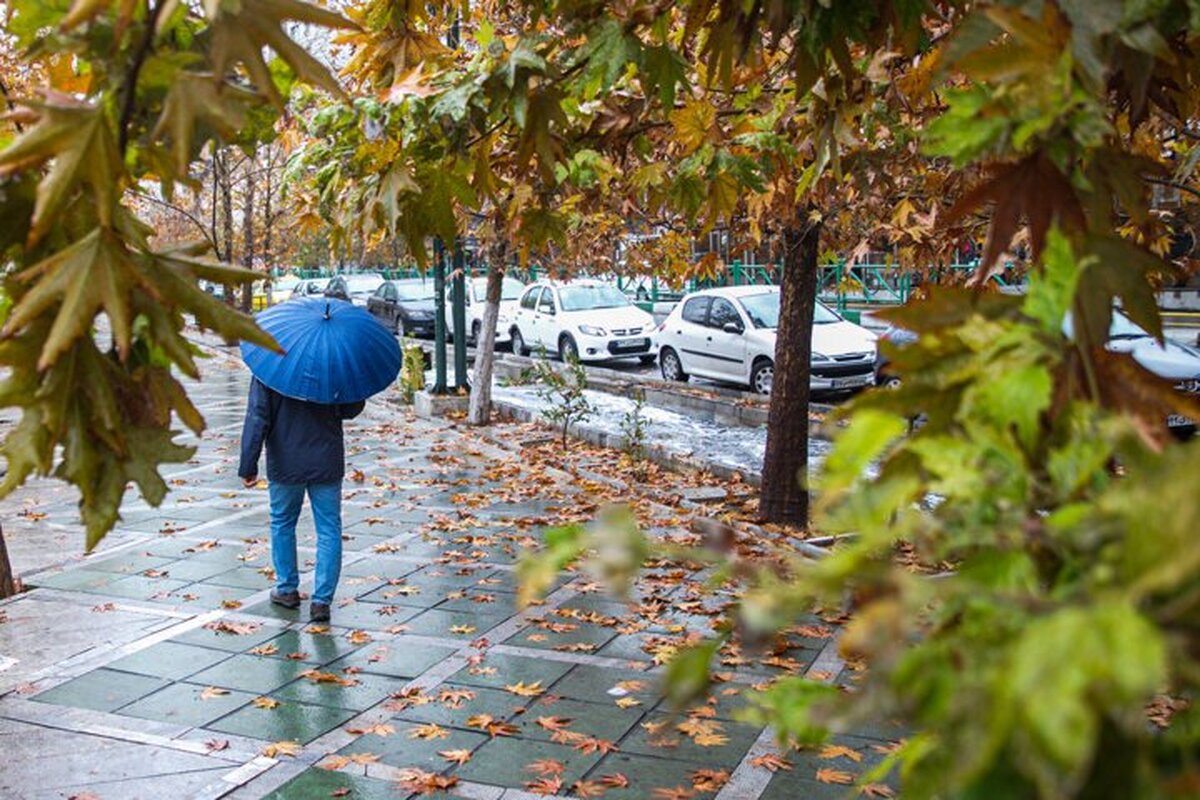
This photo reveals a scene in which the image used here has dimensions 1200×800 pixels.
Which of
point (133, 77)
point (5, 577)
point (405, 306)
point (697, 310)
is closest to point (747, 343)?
point (697, 310)

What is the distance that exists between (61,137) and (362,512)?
828 centimetres

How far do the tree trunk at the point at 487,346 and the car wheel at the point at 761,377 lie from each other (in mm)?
4963

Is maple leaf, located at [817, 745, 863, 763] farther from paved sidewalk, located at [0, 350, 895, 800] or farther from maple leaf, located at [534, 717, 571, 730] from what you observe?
maple leaf, located at [534, 717, 571, 730]

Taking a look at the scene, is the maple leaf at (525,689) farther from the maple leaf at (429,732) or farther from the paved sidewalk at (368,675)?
the maple leaf at (429,732)

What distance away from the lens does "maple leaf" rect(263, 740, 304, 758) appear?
482 centimetres

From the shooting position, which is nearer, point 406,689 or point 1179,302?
point 406,689

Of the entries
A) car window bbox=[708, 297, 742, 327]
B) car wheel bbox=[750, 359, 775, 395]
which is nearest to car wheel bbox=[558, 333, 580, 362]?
car window bbox=[708, 297, 742, 327]

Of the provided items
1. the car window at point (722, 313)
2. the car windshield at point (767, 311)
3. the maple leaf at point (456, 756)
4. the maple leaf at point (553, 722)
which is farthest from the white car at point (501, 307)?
the maple leaf at point (456, 756)

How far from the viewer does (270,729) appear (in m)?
5.11

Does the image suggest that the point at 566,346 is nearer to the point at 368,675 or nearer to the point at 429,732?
the point at 368,675

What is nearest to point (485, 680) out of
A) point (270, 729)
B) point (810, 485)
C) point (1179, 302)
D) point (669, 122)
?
point (270, 729)

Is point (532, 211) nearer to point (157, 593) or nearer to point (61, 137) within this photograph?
point (61, 137)

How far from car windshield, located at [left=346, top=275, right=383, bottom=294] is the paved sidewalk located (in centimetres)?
2646

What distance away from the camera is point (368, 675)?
5.80m
